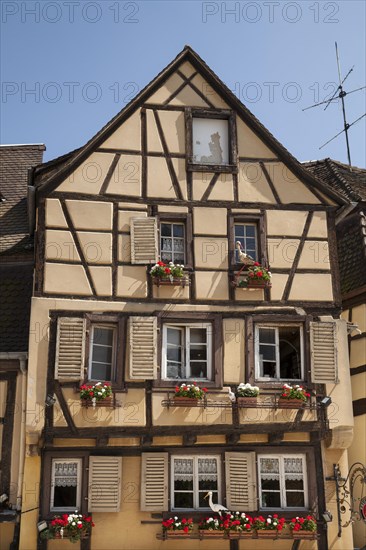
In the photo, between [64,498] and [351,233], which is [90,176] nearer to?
[64,498]

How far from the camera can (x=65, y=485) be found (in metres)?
15.0

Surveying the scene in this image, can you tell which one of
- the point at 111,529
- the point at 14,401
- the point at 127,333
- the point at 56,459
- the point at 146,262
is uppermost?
the point at 146,262

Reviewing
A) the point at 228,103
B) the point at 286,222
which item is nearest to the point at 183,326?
the point at 286,222

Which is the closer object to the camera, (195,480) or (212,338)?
(195,480)

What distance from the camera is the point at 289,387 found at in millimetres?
15297

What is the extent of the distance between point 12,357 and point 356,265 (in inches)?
315

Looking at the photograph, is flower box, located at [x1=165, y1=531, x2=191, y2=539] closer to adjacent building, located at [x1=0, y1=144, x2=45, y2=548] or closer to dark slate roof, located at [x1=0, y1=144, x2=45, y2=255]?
adjacent building, located at [x1=0, y1=144, x2=45, y2=548]

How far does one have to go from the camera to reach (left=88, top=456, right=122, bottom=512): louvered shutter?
1473cm

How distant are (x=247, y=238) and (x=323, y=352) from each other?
2.84 m

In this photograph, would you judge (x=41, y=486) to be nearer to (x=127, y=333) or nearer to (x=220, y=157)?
(x=127, y=333)

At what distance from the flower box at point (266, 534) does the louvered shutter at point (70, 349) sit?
14.2ft

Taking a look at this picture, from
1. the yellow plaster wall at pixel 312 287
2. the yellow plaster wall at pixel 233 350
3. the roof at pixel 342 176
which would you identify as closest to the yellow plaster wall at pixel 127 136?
the yellow plaster wall at pixel 233 350

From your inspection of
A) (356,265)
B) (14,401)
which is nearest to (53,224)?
(14,401)

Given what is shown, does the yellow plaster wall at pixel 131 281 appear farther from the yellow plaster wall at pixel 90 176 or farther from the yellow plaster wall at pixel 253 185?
the yellow plaster wall at pixel 253 185
